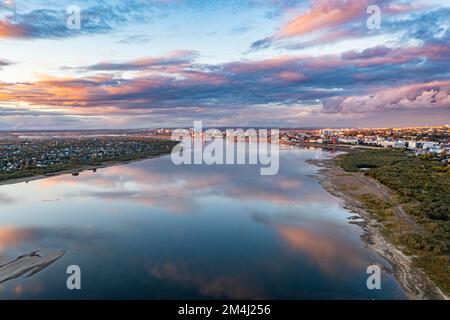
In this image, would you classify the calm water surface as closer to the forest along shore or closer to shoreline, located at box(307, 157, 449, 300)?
shoreline, located at box(307, 157, 449, 300)

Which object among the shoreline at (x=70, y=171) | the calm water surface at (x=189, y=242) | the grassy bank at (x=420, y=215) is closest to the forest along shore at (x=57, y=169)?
the shoreline at (x=70, y=171)

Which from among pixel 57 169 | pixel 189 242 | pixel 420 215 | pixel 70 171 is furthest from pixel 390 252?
pixel 57 169

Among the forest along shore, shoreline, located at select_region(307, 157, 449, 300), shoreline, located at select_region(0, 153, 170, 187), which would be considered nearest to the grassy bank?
shoreline, located at select_region(307, 157, 449, 300)

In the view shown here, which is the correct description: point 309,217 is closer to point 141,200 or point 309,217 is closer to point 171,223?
point 171,223

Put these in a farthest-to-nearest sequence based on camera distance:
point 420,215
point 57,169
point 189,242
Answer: point 57,169
point 420,215
point 189,242

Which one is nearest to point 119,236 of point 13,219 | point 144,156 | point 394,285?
Answer: point 13,219

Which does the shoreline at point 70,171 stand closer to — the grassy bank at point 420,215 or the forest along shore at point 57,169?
the forest along shore at point 57,169

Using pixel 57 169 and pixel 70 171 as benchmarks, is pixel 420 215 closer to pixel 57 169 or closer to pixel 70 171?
pixel 70 171
